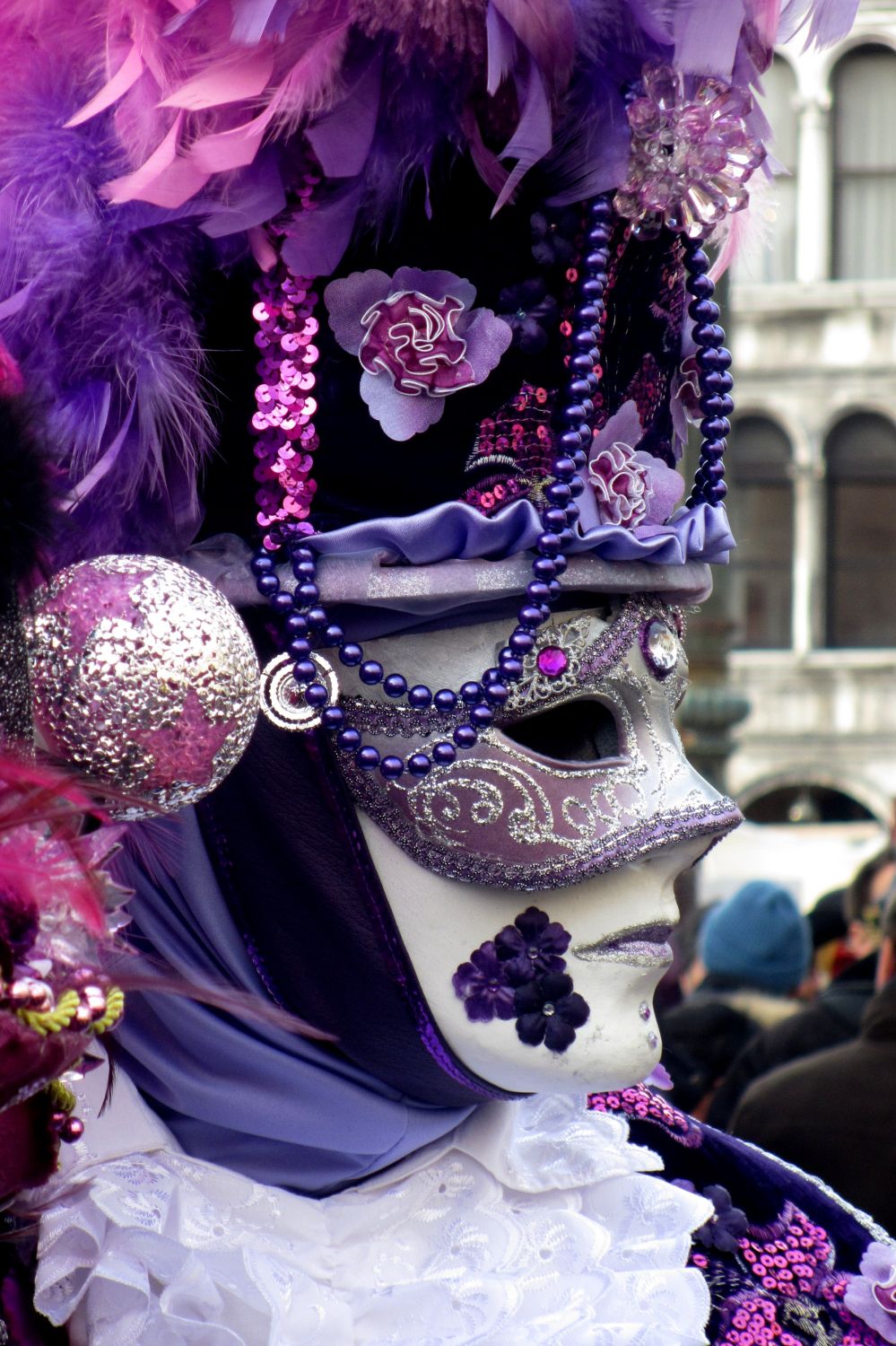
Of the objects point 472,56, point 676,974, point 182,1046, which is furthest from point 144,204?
point 676,974

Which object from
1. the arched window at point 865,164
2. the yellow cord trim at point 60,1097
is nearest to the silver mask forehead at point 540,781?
the yellow cord trim at point 60,1097

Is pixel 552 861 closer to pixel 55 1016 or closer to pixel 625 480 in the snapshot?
pixel 625 480

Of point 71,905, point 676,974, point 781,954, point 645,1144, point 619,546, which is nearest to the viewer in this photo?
point 71,905

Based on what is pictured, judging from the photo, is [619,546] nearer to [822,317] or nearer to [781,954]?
[781,954]

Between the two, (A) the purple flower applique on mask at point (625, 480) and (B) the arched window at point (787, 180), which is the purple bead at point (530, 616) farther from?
(B) the arched window at point (787, 180)

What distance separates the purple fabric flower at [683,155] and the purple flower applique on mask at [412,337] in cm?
17

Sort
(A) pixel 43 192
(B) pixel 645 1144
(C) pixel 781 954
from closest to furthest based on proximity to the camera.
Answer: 1. (A) pixel 43 192
2. (B) pixel 645 1144
3. (C) pixel 781 954

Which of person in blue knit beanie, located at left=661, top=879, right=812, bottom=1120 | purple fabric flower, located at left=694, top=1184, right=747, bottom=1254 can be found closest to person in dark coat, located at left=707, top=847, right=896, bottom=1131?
person in blue knit beanie, located at left=661, top=879, right=812, bottom=1120

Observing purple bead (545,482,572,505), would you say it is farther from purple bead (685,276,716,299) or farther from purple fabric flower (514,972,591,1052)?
purple fabric flower (514,972,591,1052)

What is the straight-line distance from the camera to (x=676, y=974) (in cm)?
523

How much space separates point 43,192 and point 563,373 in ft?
1.60

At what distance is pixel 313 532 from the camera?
5.68 ft

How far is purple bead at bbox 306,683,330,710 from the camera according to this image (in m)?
1.72

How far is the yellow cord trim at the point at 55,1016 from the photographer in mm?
1290
